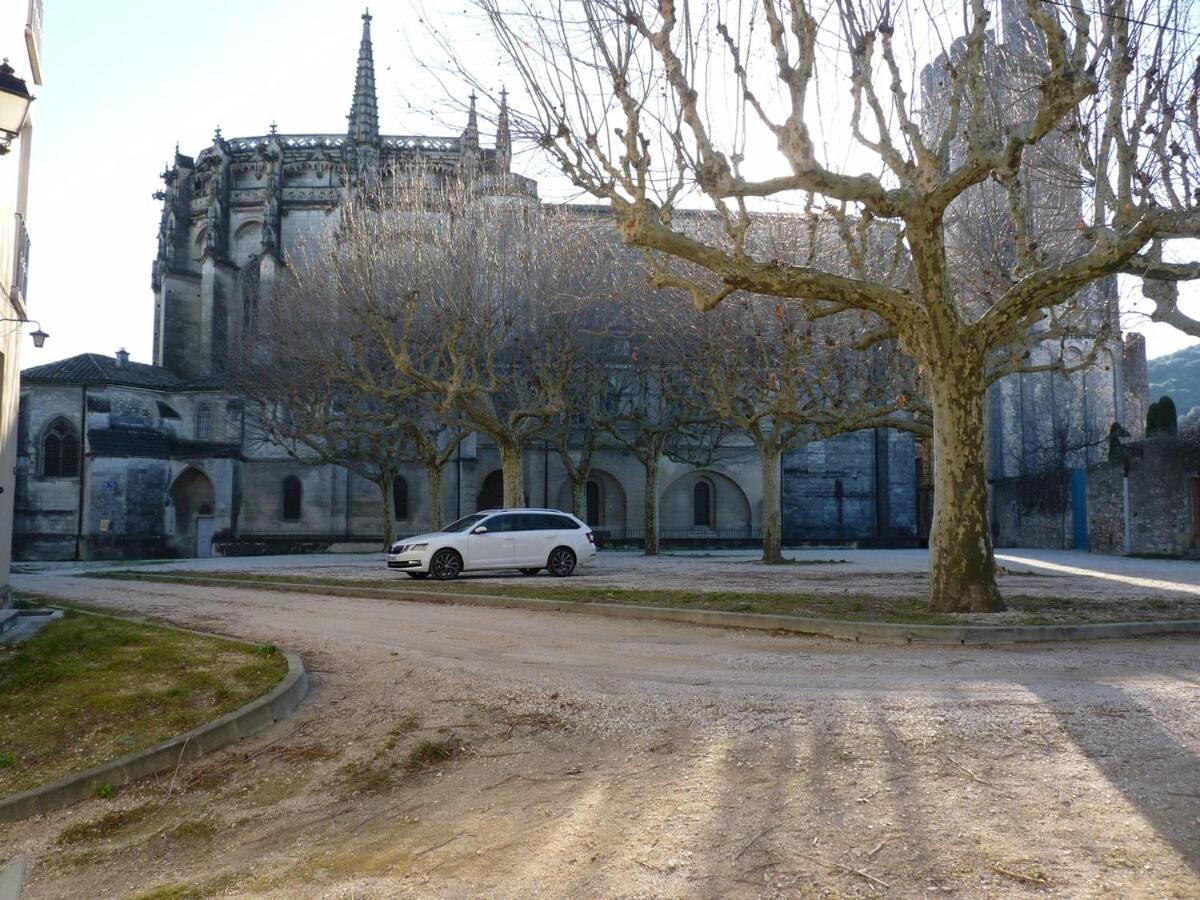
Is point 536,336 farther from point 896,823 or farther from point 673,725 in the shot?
point 896,823

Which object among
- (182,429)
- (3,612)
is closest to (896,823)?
(3,612)

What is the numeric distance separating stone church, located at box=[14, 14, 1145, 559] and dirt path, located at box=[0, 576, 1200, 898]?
31788 millimetres

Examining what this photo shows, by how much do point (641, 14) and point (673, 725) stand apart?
8.32m

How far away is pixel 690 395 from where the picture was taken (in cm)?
3228

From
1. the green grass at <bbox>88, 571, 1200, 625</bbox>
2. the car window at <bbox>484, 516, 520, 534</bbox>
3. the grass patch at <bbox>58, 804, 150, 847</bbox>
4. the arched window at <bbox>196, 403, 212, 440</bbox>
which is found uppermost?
the arched window at <bbox>196, 403, 212, 440</bbox>

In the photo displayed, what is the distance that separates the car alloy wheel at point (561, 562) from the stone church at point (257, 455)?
19.7 m

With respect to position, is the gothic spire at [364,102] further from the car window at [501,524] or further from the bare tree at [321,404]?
the car window at [501,524]

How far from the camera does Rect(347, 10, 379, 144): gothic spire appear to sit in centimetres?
4584

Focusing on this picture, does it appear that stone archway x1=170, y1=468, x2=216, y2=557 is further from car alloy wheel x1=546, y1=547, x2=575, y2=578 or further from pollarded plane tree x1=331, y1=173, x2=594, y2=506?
car alloy wheel x1=546, y1=547, x2=575, y2=578

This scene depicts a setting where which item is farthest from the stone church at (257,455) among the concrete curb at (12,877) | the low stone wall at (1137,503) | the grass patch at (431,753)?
the concrete curb at (12,877)

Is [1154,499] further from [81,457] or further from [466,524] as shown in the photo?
[81,457]

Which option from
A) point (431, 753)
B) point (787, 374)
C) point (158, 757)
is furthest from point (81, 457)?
point (431, 753)

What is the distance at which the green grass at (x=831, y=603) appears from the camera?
35.5ft

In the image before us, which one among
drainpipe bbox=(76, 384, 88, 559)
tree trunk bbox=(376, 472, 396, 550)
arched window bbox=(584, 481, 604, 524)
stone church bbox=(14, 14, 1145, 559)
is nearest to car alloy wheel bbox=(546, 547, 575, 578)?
tree trunk bbox=(376, 472, 396, 550)
